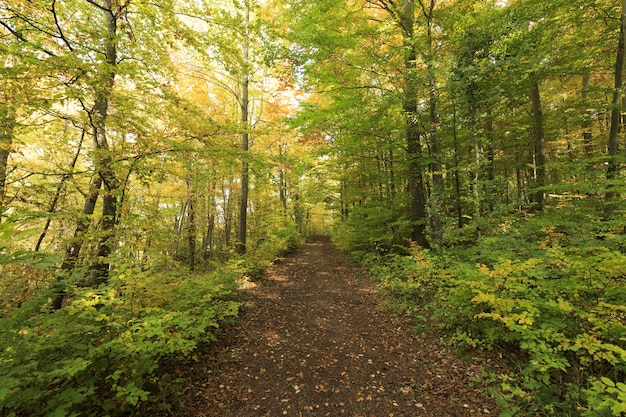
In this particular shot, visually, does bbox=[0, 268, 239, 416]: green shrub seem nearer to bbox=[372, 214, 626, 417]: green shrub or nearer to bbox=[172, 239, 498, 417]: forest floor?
bbox=[172, 239, 498, 417]: forest floor

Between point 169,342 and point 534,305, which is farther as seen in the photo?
point 534,305

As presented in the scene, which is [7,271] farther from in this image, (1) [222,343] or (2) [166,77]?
(2) [166,77]

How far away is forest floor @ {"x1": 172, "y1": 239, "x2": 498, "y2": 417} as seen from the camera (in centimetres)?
344

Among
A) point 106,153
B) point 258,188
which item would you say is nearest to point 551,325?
point 106,153

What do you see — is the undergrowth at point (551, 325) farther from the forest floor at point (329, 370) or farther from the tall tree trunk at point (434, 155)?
the tall tree trunk at point (434, 155)

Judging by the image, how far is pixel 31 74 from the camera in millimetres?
3852

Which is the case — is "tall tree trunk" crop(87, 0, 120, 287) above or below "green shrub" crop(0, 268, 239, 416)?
above

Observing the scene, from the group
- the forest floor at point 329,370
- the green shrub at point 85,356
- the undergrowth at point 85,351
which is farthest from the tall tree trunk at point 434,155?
the green shrub at point 85,356

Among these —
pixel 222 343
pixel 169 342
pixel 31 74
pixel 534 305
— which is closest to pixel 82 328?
pixel 169 342

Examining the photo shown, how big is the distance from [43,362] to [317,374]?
3.63 meters

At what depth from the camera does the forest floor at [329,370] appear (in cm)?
344

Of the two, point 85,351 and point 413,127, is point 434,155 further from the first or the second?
point 85,351

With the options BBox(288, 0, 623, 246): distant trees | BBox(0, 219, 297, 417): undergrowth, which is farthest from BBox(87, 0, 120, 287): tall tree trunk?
BBox(288, 0, 623, 246): distant trees

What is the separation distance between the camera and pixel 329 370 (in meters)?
4.22
